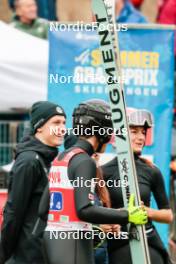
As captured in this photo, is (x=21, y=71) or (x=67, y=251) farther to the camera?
(x=21, y=71)

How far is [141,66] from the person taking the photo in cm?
1099

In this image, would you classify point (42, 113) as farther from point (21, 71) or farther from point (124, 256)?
point (21, 71)

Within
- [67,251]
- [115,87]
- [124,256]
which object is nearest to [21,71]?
[124,256]

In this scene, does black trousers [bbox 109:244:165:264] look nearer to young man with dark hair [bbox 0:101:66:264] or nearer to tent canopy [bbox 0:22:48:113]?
young man with dark hair [bbox 0:101:66:264]

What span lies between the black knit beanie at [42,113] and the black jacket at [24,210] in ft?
1.11

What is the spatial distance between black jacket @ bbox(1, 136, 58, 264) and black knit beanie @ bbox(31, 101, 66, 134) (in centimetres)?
34

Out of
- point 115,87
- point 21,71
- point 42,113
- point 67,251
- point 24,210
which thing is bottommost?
point 67,251

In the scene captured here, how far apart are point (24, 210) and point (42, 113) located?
832 mm

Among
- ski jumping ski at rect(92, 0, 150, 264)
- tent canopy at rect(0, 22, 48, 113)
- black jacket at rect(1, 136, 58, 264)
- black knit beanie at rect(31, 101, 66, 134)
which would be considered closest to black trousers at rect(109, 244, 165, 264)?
ski jumping ski at rect(92, 0, 150, 264)

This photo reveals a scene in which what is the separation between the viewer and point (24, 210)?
7.55 metres

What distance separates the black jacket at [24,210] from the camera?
7.53 meters

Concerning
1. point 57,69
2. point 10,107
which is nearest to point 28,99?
point 10,107

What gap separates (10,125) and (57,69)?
176 centimetres

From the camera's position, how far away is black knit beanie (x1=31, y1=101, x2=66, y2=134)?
7984 mm
